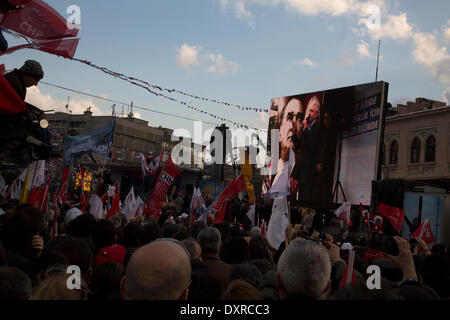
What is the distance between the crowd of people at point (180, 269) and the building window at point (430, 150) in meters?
25.4

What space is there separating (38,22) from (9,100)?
6.30ft

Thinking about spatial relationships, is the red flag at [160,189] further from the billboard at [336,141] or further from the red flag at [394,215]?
the billboard at [336,141]

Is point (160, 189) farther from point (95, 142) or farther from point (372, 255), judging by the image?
point (372, 255)

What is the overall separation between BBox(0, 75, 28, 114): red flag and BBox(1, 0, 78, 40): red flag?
1551 millimetres

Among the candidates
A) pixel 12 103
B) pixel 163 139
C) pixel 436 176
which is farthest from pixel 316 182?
pixel 163 139

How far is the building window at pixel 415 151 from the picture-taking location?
29781mm

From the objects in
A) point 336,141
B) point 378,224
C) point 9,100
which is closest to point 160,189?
point 378,224

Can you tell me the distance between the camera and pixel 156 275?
2203 millimetres

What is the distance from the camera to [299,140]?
73.5 ft

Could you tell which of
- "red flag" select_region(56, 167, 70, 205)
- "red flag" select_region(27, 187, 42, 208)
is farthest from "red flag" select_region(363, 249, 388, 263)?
"red flag" select_region(56, 167, 70, 205)

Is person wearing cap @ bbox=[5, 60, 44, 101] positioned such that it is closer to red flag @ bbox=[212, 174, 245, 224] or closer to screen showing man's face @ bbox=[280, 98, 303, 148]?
red flag @ bbox=[212, 174, 245, 224]

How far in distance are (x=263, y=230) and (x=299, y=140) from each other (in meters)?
14.7

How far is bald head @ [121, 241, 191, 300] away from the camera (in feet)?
7.18
